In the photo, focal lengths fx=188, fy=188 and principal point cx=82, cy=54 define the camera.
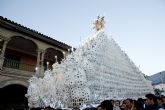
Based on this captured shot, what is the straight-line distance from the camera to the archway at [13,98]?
15828 millimetres

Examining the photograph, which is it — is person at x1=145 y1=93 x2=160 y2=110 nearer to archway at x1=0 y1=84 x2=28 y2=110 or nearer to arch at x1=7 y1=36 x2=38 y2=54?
arch at x1=7 y1=36 x2=38 y2=54

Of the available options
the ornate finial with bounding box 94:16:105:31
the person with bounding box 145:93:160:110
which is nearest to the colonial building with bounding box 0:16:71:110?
the ornate finial with bounding box 94:16:105:31

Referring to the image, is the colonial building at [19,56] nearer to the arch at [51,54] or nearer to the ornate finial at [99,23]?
the arch at [51,54]

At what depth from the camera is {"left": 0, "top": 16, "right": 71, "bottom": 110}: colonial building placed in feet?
44.1

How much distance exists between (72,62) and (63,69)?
1.18ft

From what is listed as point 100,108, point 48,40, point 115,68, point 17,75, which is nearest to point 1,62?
point 17,75

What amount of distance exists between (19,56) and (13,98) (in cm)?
382

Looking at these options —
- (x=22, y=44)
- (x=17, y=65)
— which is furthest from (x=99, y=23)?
(x=22, y=44)

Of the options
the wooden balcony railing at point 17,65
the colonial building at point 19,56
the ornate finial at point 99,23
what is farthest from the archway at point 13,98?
the ornate finial at point 99,23

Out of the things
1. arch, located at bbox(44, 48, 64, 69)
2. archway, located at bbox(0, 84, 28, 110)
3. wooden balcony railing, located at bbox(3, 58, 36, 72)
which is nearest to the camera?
wooden balcony railing, located at bbox(3, 58, 36, 72)

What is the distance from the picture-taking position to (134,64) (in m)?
8.79

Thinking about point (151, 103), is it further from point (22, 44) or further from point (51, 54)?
point (51, 54)

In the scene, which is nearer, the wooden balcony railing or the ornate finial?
the ornate finial

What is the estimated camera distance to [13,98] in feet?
54.1
